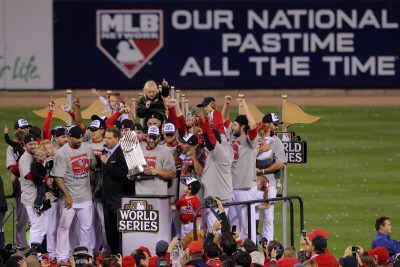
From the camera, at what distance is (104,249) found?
12641mm

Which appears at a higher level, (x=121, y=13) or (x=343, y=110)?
(x=121, y=13)

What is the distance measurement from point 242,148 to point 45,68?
63.1 feet

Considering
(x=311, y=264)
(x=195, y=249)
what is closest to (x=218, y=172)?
(x=195, y=249)

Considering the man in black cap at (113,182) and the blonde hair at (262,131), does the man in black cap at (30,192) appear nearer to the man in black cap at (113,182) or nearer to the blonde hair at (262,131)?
the man in black cap at (113,182)

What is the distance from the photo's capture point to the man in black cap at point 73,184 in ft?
40.1

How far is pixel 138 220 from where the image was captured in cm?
1119

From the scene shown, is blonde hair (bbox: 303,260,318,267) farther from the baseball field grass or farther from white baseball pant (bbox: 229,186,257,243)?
the baseball field grass

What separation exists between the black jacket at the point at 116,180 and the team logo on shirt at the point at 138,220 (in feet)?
2.66

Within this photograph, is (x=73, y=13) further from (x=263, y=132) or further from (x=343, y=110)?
(x=263, y=132)

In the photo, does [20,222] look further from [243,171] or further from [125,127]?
[243,171]

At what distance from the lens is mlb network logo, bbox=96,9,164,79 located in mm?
31031

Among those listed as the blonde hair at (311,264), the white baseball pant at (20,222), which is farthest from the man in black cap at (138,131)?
the blonde hair at (311,264)

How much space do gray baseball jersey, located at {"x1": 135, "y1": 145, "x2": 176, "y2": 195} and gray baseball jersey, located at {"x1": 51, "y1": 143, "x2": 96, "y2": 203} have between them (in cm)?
78

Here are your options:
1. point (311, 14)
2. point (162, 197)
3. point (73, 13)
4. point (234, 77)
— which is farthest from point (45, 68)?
point (162, 197)
